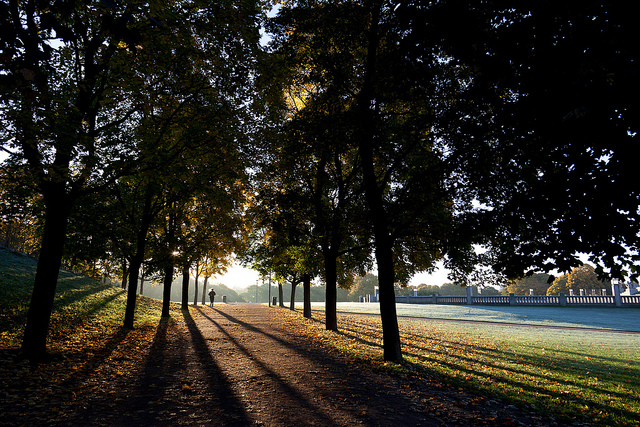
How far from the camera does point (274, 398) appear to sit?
19.5 ft

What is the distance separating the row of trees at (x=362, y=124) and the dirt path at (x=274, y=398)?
2.55 m

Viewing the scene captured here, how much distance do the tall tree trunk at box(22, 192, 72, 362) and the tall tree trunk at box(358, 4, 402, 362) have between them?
8122 mm

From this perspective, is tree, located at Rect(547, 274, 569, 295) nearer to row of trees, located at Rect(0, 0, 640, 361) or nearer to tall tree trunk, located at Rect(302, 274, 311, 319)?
tall tree trunk, located at Rect(302, 274, 311, 319)

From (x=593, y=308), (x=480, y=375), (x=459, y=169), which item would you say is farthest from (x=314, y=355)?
(x=593, y=308)

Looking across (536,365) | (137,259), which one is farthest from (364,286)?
(536,365)

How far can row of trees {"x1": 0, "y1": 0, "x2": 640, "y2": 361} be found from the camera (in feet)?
15.9

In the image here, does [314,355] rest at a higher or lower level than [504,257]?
lower

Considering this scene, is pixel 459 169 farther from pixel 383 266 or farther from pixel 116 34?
pixel 116 34

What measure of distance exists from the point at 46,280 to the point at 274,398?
21.7 ft

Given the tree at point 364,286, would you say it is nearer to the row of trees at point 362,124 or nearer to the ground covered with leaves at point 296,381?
the row of trees at point 362,124

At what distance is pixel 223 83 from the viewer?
10.0 metres

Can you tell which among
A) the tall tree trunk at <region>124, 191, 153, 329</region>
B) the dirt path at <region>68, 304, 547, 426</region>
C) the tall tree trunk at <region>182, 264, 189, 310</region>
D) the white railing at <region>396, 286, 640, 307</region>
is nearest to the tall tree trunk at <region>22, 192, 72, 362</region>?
the dirt path at <region>68, 304, 547, 426</region>

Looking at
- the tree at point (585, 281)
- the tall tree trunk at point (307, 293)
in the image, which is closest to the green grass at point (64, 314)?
the tall tree trunk at point (307, 293)

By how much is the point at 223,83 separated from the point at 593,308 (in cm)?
3896
